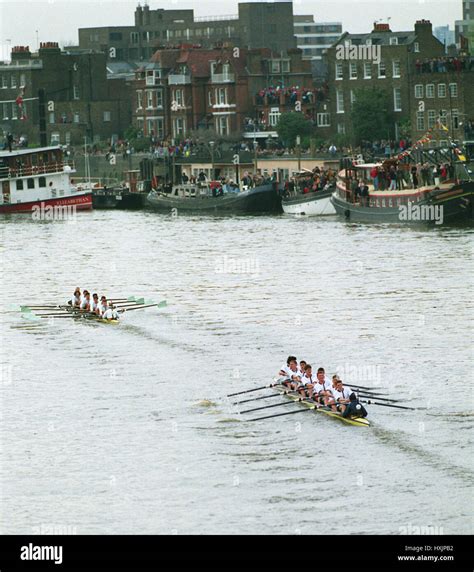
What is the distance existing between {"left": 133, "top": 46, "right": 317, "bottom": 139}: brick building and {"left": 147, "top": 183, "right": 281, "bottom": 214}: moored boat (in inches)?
504

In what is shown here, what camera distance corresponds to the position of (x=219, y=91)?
11562 cm

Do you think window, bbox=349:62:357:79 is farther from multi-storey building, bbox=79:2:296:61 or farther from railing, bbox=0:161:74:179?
multi-storey building, bbox=79:2:296:61

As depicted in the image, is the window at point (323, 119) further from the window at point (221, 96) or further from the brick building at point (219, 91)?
the window at point (221, 96)

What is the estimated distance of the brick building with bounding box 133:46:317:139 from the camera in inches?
4414

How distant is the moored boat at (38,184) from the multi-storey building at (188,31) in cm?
4837

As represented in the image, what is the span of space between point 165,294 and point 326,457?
26.1m

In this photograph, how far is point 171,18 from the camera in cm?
15962

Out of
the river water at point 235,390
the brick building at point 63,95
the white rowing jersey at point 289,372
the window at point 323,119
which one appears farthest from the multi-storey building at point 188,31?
the white rowing jersey at point 289,372

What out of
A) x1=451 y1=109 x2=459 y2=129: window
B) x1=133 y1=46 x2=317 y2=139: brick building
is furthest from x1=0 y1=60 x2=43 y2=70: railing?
x1=451 y1=109 x2=459 y2=129: window

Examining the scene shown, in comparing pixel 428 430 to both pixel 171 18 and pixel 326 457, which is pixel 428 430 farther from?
pixel 171 18

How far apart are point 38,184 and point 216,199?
12423 mm
